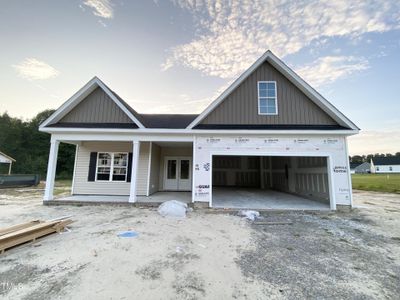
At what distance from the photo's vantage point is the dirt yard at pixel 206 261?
239 cm

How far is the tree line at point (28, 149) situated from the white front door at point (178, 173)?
66.8ft

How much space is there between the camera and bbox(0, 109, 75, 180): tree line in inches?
933

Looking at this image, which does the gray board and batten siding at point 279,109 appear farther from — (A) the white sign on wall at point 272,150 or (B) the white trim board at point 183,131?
(A) the white sign on wall at point 272,150

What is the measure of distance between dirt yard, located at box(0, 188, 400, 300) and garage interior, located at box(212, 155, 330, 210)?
2448 millimetres

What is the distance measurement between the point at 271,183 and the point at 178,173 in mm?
7563

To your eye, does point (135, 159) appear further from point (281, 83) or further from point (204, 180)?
point (281, 83)

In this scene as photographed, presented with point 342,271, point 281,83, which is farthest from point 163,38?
point 342,271

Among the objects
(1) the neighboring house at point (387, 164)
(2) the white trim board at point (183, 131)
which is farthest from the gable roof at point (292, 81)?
(1) the neighboring house at point (387, 164)

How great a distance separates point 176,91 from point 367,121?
595 inches

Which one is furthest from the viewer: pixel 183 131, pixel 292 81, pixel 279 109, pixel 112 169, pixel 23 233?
pixel 112 169

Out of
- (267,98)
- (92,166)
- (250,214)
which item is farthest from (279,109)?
(92,166)

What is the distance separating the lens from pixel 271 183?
14062mm

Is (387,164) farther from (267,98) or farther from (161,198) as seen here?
(161,198)

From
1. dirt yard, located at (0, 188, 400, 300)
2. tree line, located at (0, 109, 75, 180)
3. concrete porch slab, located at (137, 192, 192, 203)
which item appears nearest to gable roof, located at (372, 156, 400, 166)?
dirt yard, located at (0, 188, 400, 300)
